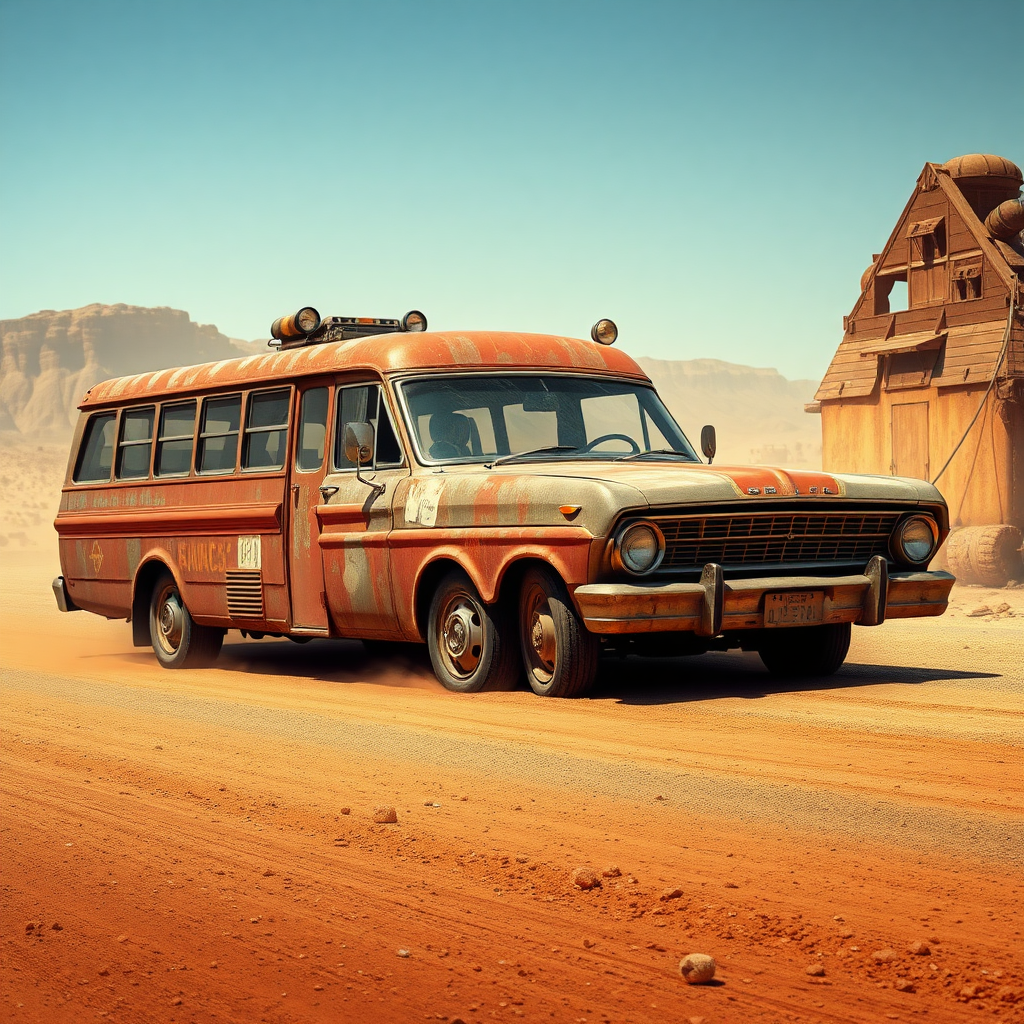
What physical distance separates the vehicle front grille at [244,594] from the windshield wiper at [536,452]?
2535 mm

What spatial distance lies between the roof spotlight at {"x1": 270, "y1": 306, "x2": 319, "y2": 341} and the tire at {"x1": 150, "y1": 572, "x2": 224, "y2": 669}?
2254 mm

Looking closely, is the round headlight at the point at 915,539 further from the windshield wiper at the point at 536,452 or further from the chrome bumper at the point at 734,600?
the windshield wiper at the point at 536,452

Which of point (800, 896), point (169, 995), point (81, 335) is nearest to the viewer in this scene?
point (169, 995)

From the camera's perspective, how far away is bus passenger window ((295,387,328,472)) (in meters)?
10.2

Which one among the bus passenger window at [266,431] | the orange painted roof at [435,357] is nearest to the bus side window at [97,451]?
the orange painted roof at [435,357]

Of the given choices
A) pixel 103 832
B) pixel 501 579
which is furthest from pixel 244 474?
pixel 103 832

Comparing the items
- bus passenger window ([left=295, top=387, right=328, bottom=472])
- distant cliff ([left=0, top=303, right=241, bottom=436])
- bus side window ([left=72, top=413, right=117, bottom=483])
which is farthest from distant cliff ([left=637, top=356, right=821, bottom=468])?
bus passenger window ([left=295, top=387, right=328, bottom=472])

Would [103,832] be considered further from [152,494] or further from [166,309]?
[166,309]

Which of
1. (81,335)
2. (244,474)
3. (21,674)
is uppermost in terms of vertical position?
(81,335)

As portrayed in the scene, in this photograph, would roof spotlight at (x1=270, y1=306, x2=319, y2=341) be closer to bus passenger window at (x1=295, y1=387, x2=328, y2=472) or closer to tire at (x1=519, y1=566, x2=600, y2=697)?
bus passenger window at (x1=295, y1=387, x2=328, y2=472)

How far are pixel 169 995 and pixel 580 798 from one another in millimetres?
2384

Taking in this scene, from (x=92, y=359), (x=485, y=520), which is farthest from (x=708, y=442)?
(x=92, y=359)

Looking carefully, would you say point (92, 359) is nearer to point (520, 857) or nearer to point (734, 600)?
point (734, 600)

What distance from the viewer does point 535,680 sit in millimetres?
8508
